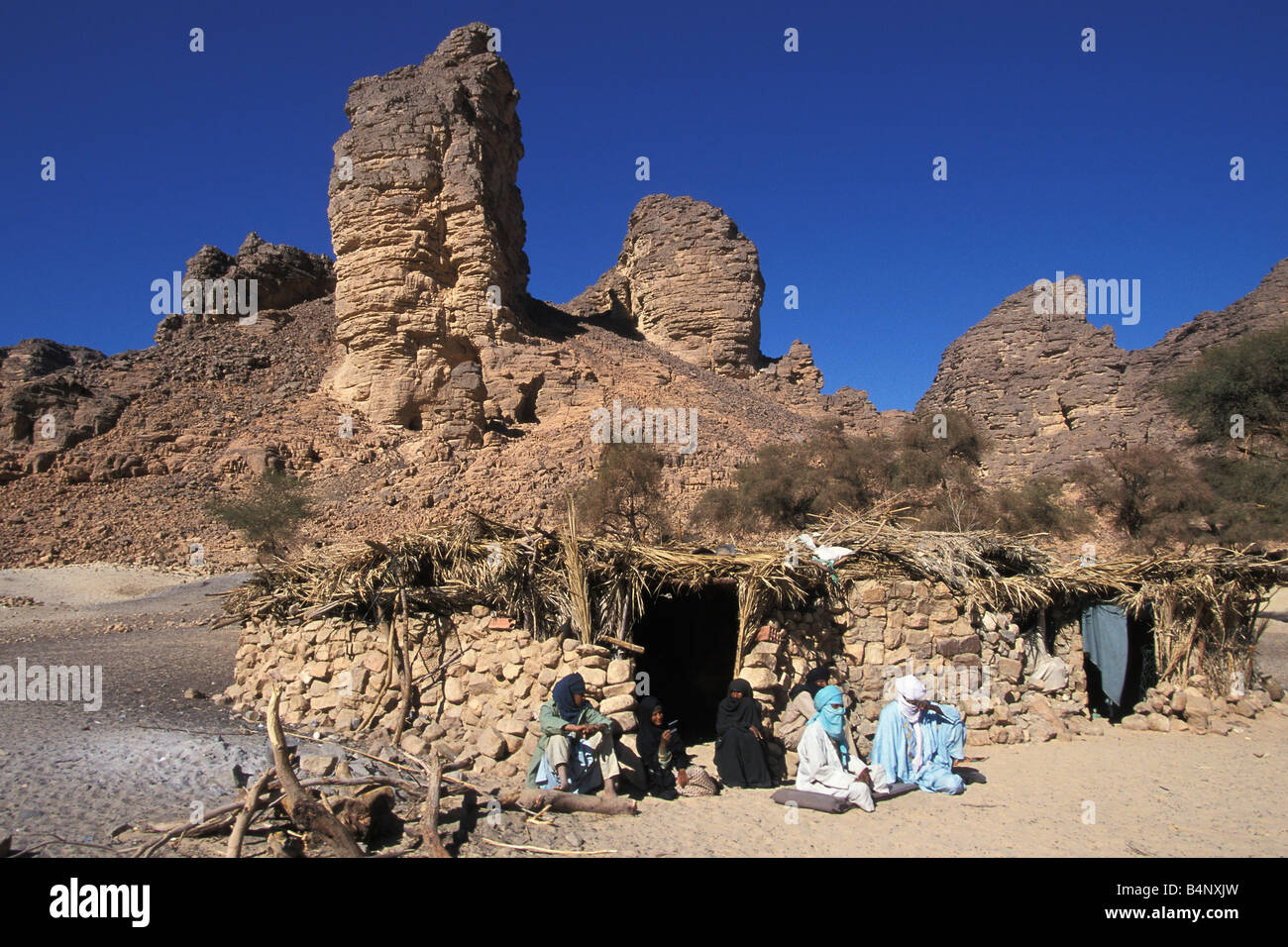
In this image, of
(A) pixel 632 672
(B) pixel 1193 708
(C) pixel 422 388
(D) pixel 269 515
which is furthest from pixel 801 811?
Answer: (C) pixel 422 388

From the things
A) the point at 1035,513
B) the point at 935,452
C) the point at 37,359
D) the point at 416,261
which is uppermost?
the point at 416,261

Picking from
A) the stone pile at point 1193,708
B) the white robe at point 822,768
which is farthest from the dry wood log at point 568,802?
the stone pile at point 1193,708

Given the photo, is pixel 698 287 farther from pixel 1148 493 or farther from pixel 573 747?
pixel 573 747

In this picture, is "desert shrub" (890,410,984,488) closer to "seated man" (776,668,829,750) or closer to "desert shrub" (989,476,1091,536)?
"desert shrub" (989,476,1091,536)

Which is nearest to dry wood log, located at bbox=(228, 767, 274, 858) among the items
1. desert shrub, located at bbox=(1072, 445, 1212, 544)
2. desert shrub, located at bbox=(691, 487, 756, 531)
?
desert shrub, located at bbox=(691, 487, 756, 531)

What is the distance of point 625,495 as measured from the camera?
2133cm

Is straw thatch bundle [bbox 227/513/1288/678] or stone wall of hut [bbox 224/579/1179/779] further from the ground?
straw thatch bundle [bbox 227/513/1288/678]

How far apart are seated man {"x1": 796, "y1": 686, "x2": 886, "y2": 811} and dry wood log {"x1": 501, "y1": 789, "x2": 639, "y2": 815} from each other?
1489 mm

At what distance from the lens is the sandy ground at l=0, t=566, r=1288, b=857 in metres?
5.12

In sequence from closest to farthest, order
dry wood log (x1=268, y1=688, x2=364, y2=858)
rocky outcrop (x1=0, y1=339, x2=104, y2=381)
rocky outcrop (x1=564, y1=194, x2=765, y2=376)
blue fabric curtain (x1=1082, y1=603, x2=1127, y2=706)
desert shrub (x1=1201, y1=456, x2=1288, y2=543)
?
dry wood log (x1=268, y1=688, x2=364, y2=858), blue fabric curtain (x1=1082, y1=603, x2=1127, y2=706), desert shrub (x1=1201, y1=456, x2=1288, y2=543), rocky outcrop (x1=0, y1=339, x2=104, y2=381), rocky outcrop (x1=564, y1=194, x2=765, y2=376)

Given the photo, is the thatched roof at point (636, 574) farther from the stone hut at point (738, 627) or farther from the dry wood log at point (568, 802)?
the dry wood log at point (568, 802)

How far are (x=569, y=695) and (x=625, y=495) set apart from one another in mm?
15221

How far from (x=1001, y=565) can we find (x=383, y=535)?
1803 centimetres
